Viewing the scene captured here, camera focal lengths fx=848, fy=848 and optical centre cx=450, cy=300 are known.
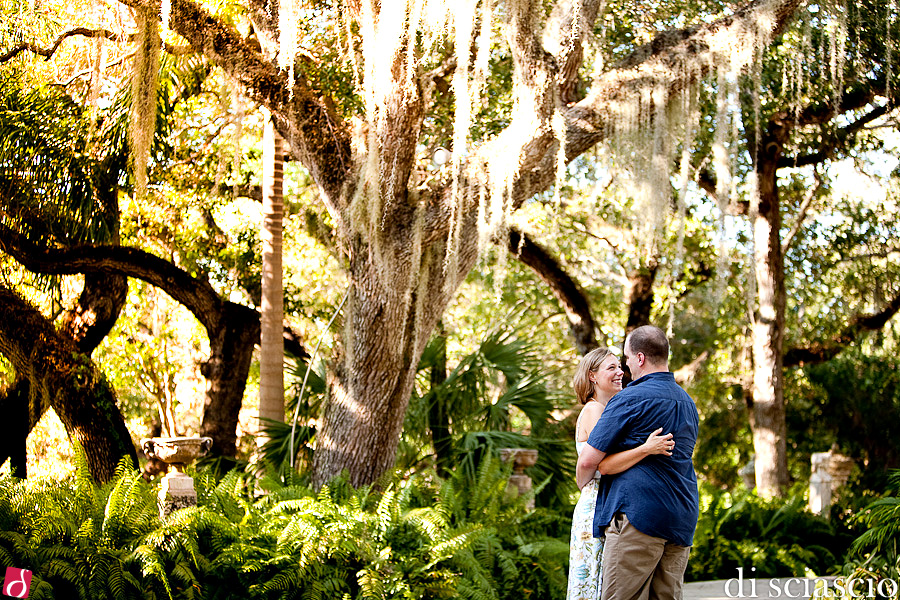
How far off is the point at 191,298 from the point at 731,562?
18.4 feet

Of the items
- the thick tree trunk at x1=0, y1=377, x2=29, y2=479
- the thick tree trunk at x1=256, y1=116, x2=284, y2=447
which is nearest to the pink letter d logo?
the thick tree trunk at x1=256, y1=116, x2=284, y2=447

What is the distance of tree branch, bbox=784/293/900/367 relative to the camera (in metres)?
11.2

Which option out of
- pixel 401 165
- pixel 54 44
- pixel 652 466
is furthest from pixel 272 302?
pixel 652 466

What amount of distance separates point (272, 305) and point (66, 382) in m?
1.79

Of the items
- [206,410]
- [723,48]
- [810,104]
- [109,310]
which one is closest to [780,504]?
[810,104]

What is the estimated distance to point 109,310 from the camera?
26.1 ft

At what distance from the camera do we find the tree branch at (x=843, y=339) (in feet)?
36.7

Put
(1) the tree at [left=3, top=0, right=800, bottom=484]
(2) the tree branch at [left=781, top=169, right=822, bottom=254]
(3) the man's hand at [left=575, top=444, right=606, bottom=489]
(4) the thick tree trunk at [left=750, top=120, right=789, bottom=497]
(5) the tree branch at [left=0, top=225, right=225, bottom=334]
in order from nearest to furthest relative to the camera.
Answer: (3) the man's hand at [left=575, top=444, right=606, bottom=489]
(1) the tree at [left=3, top=0, right=800, bottom=484]
(5) the tree branch at [left=0, top=225, right=225, bottom=334]
(4) the thick tree trunk at [left=750, top=120, right=789, bottom=497]
(2) the tree branch at [left=781, top=169, right=822, bottom=254]

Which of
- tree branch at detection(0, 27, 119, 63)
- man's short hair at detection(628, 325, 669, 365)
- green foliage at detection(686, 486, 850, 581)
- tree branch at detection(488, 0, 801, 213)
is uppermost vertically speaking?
tree branch at detection(0, 27, 119, 63)

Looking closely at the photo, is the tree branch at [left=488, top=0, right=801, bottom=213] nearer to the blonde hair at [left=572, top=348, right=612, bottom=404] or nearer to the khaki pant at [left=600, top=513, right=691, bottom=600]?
the blonde hair at [left=572, top=348, right=612, bottom=404]

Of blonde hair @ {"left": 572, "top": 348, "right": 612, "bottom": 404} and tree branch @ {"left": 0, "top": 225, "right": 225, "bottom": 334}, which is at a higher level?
tree branch @ {"left": 0, "top": 225, "right": 225, "bottom": 334}

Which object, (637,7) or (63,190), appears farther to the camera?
(637,7)

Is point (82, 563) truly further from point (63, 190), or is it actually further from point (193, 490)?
point (63, 190)

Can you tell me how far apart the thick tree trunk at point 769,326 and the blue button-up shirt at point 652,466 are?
7051 millimetres
